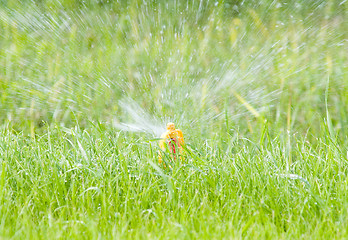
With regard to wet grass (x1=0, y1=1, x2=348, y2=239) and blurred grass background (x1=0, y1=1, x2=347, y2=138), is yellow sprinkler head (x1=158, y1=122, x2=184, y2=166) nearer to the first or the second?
wet grass (x1=0, y1=1, x2=348, y2=239)

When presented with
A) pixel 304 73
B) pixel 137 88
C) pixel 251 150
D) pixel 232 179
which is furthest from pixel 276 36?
pixel 232 179

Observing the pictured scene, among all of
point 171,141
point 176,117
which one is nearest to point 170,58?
point 176,117

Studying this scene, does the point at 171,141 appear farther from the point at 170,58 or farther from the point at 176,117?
the point at 170,58

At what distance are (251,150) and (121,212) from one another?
827 millimetres

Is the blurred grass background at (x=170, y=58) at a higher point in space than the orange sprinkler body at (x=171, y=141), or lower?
higher

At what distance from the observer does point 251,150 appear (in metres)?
2.61

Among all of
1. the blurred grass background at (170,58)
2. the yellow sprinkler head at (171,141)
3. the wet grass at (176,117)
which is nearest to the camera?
the wet grass at (176,117)

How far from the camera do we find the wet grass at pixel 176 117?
1.98 m

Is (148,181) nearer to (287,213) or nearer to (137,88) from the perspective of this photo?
(287,213)

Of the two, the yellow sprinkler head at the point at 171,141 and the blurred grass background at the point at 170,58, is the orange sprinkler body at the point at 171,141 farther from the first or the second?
the blurred grass background at the point at 170,58

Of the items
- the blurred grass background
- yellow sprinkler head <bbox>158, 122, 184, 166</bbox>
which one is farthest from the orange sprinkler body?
the blurred grass background

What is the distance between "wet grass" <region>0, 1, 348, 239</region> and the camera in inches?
78.0

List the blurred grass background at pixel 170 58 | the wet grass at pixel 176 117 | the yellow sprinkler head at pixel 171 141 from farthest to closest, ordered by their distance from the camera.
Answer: the blurred grass background at pixel 170 58
the yellow sprinkler head at pixel 171 141
the wet grass at pixel 176 117

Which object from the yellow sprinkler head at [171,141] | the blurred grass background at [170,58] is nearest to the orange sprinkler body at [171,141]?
the yellow sprinkler head at [171,141]
